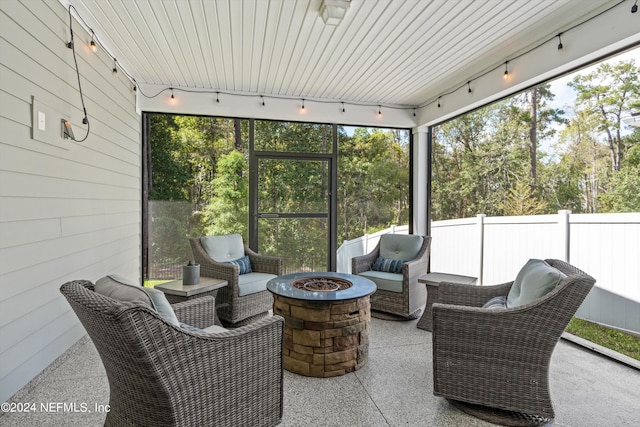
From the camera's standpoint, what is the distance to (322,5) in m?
2.59

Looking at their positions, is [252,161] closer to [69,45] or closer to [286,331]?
[69,45]

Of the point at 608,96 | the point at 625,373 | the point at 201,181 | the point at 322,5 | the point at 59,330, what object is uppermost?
the point at 322,5

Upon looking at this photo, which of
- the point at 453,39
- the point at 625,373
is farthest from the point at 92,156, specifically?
the point at 625,373

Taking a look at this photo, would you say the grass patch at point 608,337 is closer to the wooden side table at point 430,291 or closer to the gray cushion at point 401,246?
the wooden side table at point 430,291

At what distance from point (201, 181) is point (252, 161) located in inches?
29.1

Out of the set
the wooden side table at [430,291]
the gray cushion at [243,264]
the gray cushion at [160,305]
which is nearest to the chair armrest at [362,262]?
the wooden side table at [430,291]

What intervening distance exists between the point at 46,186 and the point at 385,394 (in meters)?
2.68

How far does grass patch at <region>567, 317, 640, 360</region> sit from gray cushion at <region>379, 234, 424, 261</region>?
1.63 metres

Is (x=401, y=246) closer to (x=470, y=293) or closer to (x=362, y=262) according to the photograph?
(x=362, y=262)

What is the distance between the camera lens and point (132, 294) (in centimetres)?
139

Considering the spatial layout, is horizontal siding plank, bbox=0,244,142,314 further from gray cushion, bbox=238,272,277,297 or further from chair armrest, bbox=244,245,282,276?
chair armrest, bbox=244,245,282,276

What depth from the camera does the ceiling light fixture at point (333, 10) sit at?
8.23 ft

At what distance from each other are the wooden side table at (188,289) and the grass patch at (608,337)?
3.39 metres

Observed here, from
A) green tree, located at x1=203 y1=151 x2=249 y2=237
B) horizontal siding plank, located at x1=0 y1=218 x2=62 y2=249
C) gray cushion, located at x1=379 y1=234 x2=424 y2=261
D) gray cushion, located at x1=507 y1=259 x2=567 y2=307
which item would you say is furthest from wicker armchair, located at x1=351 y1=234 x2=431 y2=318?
horizontal siding plank, located at x1=0 y1=218 x2=62 y2=249
